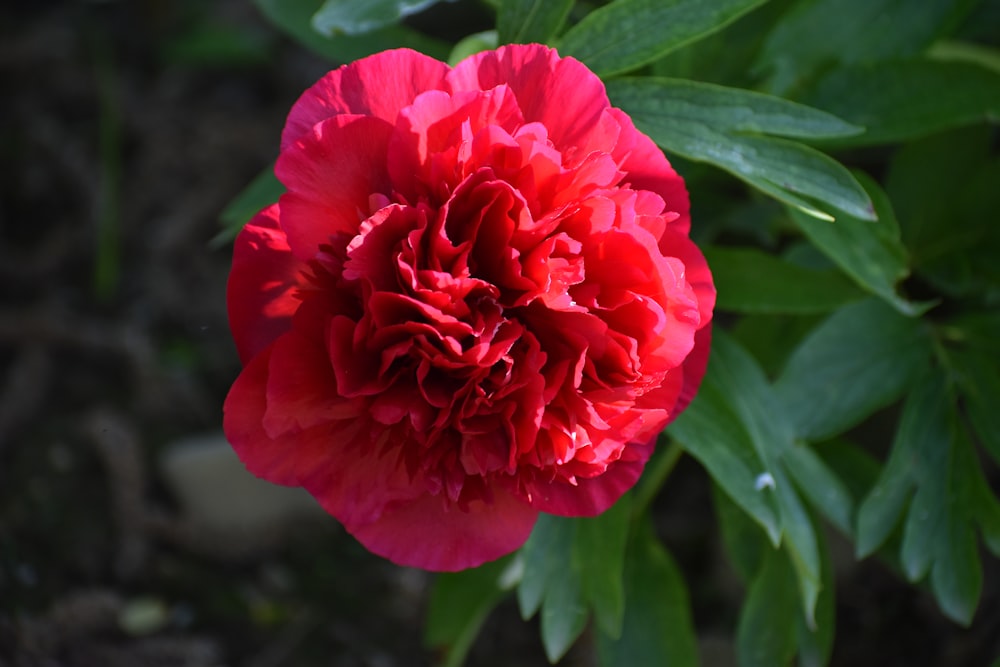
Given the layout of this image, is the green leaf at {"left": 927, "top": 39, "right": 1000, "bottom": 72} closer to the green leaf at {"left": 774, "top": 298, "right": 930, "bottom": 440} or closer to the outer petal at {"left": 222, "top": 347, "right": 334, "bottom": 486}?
the green leaf at {"left": 774, "top": 298, "right": 930, "bottom": 440}

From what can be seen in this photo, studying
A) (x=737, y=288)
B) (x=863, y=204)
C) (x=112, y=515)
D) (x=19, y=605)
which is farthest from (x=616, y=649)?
(x=112, y=515)

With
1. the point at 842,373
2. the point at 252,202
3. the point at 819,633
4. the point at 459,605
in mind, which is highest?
the point at 252,202

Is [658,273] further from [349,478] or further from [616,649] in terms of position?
[616,649]

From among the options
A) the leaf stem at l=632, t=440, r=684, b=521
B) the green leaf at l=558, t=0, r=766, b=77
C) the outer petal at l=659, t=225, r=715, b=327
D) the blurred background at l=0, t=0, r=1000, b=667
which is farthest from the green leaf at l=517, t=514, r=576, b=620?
the blurred background at l=0, t=0, r=1000, b=667

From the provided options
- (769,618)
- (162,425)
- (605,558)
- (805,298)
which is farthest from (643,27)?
(162,425)

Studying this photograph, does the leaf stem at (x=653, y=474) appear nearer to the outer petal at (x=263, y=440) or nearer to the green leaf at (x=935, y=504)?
the green leaf at (x=935, y=504)

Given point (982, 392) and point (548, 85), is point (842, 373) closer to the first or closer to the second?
point (982, 392)
